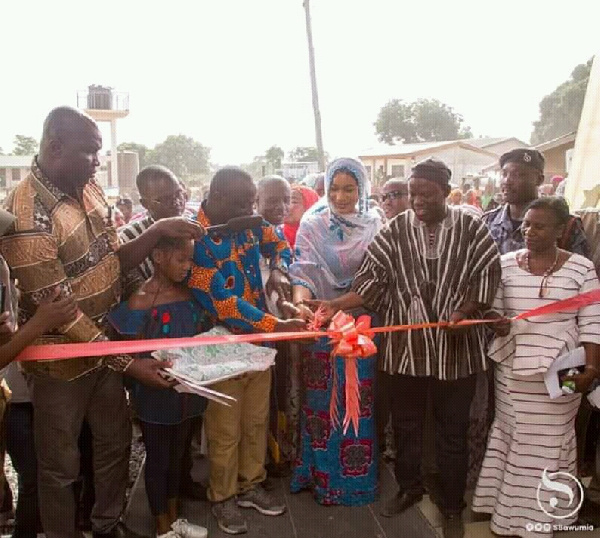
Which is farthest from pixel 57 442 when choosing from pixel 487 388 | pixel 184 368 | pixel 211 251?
pixel 487 388

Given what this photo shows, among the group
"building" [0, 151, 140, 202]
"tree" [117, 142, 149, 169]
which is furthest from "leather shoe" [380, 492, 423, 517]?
"tree" [117, 142, 149, 169]

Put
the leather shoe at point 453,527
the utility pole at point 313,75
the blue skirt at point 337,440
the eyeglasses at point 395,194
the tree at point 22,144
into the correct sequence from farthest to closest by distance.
→ the tree at point 22,144
the utility pole at point 313,75
the eyeglasses at point 395,194
the blue skirt at point 337,440
the leather shoe at point 453,527

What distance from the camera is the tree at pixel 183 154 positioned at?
59375 millimetres

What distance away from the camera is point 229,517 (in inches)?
129

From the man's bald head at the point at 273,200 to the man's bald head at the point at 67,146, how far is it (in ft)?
5.04

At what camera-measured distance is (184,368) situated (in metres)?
2.87

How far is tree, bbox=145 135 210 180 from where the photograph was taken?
59375mm

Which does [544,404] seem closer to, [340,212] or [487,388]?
[487,388]

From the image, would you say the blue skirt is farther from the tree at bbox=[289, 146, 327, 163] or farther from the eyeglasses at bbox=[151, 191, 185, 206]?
the tree at bbox=[289, 146, 327, 163]

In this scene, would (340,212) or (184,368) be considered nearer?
(184,368)

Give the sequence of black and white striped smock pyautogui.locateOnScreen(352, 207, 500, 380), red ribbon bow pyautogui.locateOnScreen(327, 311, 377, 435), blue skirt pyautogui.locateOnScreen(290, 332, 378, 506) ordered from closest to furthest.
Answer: red ribbon bow pyautogui.locateOnScreen(327, 311, 377, 435) → black and white striped smock pyautogui.locateOnScreen(352, 207, 500, 380) → blue skirt pyautogui.locateOnScreen(290, 332, 378, 506)

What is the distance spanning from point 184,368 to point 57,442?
676 mm

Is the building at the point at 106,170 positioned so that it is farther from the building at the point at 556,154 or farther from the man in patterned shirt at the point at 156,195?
the man in patterned shirt at the point at 156,195

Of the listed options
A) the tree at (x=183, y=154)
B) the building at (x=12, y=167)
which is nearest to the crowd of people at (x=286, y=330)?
the building at (x=12, y=167)
